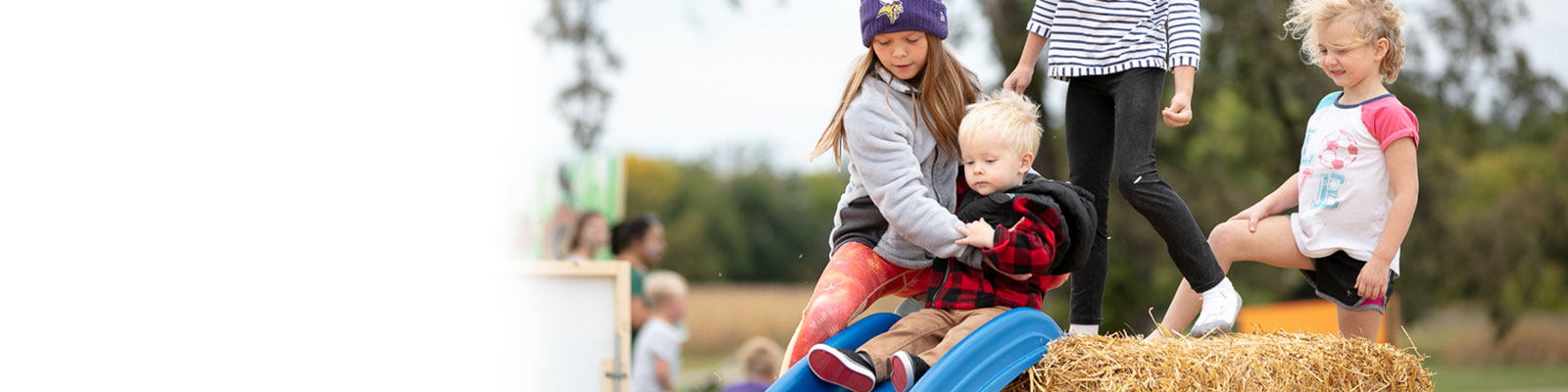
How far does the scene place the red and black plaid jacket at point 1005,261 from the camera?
244 cm

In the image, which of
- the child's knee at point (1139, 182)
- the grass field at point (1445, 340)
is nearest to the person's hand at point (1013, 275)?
the child's knee at point (1139, 182)

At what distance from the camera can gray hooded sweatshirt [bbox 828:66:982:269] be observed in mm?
2562

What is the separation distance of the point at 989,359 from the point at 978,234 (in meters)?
0.24

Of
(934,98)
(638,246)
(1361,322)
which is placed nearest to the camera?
(934,98)

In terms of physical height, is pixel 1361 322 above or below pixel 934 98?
below

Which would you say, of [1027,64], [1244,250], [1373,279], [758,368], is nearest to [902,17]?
[1027,64]

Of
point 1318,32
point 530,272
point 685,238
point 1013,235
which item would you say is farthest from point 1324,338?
point 685,238

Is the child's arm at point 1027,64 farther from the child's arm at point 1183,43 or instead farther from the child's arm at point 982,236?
the child's arm at point 982,236

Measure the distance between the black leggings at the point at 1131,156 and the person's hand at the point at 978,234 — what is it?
0.36m

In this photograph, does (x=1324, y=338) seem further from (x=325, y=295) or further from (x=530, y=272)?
(x=325, y=295)

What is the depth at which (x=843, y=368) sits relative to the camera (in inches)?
94.9

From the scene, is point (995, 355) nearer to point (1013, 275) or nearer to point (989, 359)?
point (989, 359)

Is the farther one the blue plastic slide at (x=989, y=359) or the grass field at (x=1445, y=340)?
the grass field at (x=1445, y=340)

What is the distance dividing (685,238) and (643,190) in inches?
41.9
